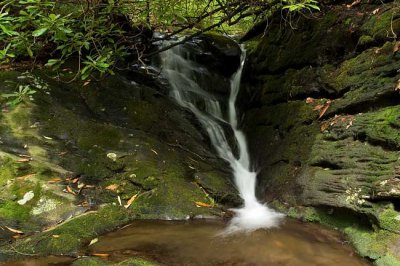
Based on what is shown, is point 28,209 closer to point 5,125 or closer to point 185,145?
point 5,125

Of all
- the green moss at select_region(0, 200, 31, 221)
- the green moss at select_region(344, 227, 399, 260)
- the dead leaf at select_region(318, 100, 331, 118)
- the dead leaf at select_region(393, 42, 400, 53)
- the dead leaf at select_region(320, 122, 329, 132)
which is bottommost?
the green moss at select_region(344, 227, 399, 260)

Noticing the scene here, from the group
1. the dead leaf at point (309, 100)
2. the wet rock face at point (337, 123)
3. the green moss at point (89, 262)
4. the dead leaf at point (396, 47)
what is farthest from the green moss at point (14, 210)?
the dead leaf at point (396, 47)

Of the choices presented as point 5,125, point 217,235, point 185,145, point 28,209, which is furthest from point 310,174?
point 5,125

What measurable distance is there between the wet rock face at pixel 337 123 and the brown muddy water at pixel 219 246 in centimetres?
32

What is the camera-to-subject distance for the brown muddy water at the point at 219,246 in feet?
12.4

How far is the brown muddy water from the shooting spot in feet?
12.4

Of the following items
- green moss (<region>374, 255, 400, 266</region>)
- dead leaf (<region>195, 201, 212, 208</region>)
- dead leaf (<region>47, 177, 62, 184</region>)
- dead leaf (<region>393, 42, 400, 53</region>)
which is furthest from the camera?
dead leaf (<region>195, 201, 212, 208</region>)

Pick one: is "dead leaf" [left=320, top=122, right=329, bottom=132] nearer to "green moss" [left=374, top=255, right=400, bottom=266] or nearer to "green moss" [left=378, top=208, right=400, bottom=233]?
"green moss" [left=378, top=208, right=400, bottom=233]

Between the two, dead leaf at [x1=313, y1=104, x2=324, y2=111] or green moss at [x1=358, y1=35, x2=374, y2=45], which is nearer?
green moss at [x1=358, y1=35, x2=374, y2=45]

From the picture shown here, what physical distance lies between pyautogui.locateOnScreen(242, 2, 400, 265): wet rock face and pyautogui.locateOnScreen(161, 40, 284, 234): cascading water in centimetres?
27

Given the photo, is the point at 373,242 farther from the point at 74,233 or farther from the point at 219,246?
the point at 74,233

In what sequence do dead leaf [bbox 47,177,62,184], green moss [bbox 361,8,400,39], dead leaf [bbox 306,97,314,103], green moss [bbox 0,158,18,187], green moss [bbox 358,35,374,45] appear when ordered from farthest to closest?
dead leaf [bbox 306,97,314,103], green moss [bbox 358,35,374,45], green moss [bbox 361,8,400,39], dead leaf [bbox 47,177,62,184], green moss [bbox 0,158,18,187]

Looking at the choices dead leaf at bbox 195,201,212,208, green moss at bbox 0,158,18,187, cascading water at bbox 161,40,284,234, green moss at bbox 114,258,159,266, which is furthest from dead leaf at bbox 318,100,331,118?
green moss at bbox 0,158,18,187

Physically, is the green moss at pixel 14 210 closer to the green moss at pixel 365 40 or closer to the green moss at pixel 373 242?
the green moss at pixel 373 242
